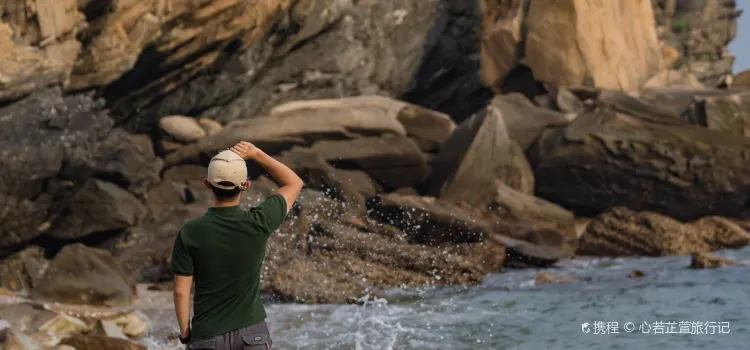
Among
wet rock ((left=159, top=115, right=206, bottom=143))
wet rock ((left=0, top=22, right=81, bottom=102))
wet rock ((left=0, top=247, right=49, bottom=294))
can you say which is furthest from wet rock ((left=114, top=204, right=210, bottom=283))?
wet rock ((left=159, top=115, right=206, bottom=143))

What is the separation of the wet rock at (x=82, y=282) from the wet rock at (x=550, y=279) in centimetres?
649

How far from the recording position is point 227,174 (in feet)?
15.9

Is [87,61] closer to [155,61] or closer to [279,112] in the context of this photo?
[155,61]

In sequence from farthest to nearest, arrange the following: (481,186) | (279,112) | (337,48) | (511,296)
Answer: (337,48) → (279,112) → (481,186) → (511,296)

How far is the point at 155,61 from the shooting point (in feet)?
85.9

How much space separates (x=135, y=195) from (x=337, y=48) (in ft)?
47.0

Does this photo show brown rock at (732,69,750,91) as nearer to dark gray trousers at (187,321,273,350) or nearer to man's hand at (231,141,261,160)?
man's hand at (231,141,261,160)

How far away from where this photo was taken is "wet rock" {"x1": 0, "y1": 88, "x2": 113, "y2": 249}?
57.2 feet

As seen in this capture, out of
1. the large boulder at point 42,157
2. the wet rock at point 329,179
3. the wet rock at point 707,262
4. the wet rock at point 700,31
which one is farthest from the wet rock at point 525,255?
the wet rock at point 700,31

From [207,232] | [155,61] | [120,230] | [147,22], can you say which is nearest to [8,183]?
[120,230]

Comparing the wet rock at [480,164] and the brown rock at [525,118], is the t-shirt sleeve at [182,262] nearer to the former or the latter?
the wet rock at [480,164]

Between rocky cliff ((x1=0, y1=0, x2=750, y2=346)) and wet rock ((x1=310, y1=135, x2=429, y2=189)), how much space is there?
2.1 inches

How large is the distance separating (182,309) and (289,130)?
23.7 meters

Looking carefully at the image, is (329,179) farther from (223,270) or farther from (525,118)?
(223,270)
